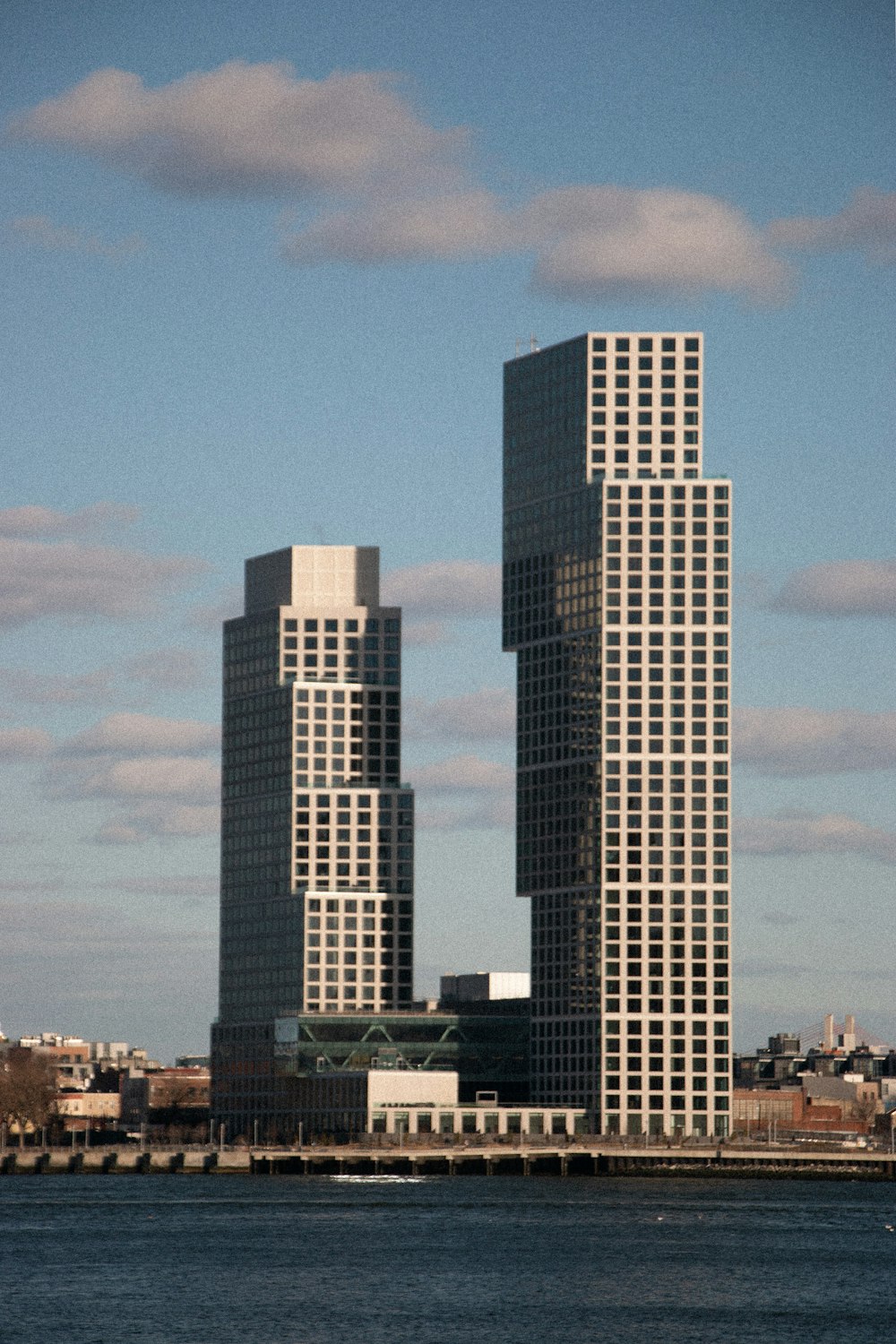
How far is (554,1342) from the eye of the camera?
14962 cm

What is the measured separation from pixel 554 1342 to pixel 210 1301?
24775mm

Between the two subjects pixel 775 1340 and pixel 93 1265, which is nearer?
pixel 775 1340

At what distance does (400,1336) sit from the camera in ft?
495

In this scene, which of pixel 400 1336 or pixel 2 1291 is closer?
pixel 400 1336

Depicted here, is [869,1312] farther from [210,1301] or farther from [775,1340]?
[210,1301]

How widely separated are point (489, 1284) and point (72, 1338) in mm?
36498

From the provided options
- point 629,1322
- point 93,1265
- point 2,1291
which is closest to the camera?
point 629,1322

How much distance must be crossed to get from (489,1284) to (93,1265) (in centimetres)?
2706

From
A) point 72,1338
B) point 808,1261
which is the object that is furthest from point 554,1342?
point 808,1261

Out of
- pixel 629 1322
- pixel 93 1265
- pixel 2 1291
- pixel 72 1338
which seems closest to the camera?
pixel 72 1338

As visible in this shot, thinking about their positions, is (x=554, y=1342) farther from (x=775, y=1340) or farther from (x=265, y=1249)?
(x=265, y=1249)

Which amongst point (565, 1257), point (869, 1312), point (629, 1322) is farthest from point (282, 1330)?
point (565, 1257)

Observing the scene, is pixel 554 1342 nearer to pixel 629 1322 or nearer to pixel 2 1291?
pixel 629 1322

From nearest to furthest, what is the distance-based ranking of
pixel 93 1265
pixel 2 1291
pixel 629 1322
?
Answer: pixel 629 1322
pixel 2 1291
pixel 93 1265
